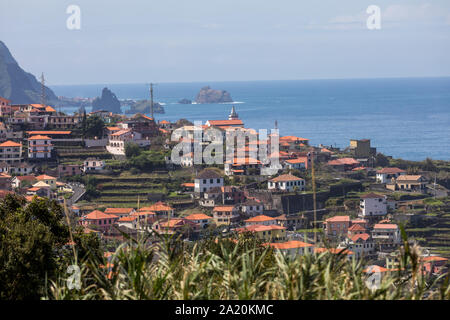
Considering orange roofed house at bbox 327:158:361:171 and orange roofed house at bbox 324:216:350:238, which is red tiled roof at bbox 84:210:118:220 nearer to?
orange roofed house at bbox 324:216:350:238

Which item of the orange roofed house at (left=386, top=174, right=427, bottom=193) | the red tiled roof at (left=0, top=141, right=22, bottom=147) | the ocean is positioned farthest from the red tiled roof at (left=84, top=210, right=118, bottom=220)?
the ocean

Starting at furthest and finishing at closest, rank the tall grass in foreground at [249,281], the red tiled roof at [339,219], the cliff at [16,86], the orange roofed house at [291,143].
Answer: the cliff at [16,86] < the orange roofed house at [291,143] < the red tiled roof at [339,219] < the tall grass in foreground at [249,281]

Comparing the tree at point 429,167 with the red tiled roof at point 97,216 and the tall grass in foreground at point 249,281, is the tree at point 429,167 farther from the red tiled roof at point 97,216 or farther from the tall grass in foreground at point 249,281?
the tall grass in foreground at point 249,281

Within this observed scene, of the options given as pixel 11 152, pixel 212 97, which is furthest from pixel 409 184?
pixel 212 97

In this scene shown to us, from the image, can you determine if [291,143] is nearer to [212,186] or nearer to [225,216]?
[212,186]

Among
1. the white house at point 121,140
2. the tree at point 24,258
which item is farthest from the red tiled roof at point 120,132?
the tree at point 24,258

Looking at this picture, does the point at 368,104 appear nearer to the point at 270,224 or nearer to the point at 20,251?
the point at 270,224
